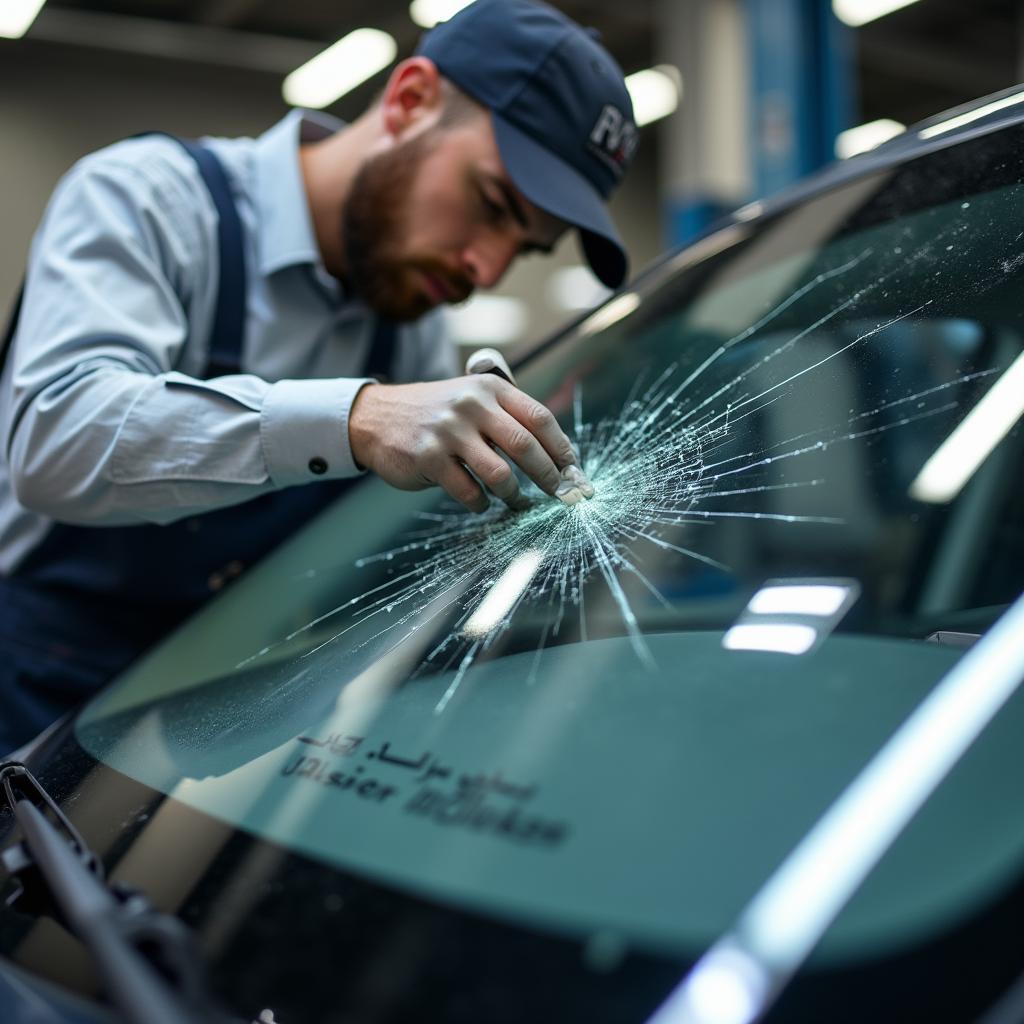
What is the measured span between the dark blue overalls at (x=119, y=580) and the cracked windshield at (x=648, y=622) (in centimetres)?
23

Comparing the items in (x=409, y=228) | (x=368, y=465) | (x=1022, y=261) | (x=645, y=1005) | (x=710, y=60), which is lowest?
(x=645, y=1005)

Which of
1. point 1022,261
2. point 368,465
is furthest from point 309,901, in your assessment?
point 1022,261

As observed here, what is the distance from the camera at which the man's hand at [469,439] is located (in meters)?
0.88

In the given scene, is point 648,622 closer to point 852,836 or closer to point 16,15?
point 852,836

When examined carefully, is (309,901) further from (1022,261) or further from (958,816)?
(1022,261)

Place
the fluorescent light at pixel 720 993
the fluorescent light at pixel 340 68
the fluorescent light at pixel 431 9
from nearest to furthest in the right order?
1. the fluorescent light at pixel 720 993
2. the fluorescent light at pixel 431 9
3. the fluorescent light at pixel 340 68

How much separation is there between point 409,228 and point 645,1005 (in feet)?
3.85

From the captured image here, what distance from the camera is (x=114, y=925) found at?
1.81ft

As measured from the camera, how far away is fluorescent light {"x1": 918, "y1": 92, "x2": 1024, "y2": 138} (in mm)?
1091

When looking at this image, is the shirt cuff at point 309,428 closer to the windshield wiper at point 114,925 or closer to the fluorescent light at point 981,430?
the windshield wiper at point 114,925

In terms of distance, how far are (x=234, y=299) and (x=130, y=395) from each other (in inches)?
16.1

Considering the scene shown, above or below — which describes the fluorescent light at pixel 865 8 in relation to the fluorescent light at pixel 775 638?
above

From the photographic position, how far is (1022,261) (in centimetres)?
88

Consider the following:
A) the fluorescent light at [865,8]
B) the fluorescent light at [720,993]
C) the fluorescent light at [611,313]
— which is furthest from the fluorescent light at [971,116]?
the fluorescent light at [865,8]
